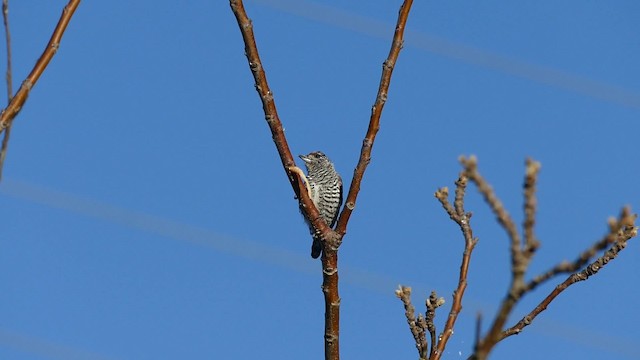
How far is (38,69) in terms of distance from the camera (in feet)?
5.65

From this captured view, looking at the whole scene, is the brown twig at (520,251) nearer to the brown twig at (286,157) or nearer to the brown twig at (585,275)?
the brown twig at (585,275)

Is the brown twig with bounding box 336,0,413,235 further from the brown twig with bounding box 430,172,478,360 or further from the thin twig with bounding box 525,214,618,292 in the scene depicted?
the thin twig with bounding box 525,214,618,292

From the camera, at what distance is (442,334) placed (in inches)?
Result: 95.5

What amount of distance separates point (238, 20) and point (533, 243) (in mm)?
1864

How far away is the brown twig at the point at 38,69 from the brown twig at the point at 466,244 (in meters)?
1.15

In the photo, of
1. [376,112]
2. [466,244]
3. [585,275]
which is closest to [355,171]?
[376,112]

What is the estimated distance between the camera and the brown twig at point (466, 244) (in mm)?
2406

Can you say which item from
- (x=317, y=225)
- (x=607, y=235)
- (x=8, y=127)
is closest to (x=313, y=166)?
(x=317, y=225)

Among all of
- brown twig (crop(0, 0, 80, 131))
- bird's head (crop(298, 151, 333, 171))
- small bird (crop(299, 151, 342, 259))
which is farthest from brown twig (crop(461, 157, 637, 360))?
bird's head (crop(298, 151, 333, 171))

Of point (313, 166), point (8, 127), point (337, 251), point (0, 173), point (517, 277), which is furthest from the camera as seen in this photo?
point (313, 166)

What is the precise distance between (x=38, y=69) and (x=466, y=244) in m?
1.32

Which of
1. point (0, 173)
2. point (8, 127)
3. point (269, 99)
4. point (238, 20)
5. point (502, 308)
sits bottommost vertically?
point (502, 308)

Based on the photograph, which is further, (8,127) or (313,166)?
(313,166)

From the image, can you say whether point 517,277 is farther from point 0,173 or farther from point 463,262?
point 463,262
